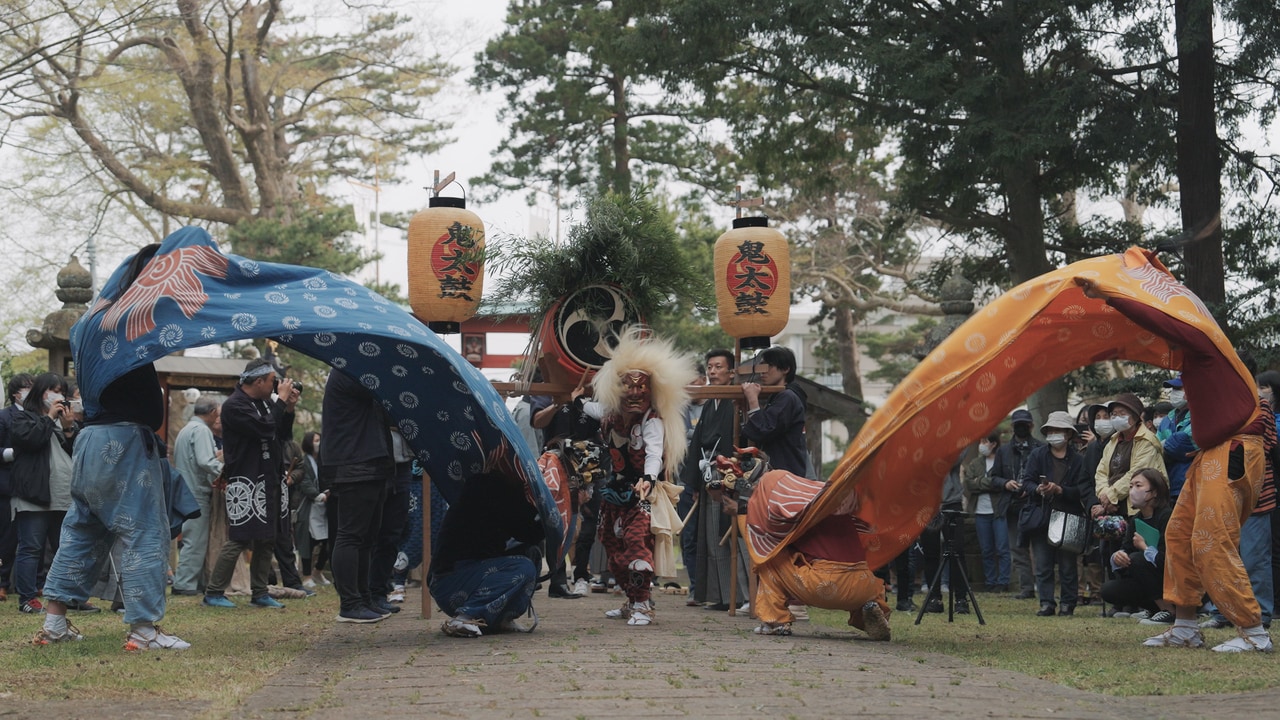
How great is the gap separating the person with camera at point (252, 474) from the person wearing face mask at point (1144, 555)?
19.9ft

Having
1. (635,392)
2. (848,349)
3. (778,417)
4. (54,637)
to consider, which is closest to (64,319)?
(54,637)

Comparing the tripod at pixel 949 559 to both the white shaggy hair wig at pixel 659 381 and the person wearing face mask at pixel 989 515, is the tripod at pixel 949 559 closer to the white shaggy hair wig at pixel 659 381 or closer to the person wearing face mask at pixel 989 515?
the white shaggy hair wig at pixel 659 381

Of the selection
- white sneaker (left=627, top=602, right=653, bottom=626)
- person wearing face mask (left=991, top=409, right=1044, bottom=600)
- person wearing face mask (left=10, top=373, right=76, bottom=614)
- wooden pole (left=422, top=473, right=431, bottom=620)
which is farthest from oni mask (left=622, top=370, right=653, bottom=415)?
person wearing face mask (left=991, top=409, right=1044, bottom=600)

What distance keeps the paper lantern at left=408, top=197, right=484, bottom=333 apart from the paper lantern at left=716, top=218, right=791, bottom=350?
1.99 metres

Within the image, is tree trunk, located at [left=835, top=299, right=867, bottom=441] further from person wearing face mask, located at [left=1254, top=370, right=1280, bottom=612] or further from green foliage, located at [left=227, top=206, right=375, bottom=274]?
person wearing face mask, located at [left=1254, top=370, right=1280, bottom=612]

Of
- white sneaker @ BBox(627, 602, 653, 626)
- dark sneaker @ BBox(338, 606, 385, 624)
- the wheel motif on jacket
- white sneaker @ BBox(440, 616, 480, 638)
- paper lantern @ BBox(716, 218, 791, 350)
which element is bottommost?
dark sneaker @ BBox(338, 606, 385, 624)

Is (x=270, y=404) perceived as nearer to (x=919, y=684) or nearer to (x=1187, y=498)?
(x=919, y=684)

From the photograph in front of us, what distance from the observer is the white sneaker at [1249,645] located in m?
7.20

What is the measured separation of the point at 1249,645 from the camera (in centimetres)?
725

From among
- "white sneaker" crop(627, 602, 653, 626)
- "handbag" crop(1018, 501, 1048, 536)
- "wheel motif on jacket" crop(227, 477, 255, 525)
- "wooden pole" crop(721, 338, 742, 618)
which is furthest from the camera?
"handbag" crop(1018, 501, 1048, 536)

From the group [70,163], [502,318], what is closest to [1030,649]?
[502,318]

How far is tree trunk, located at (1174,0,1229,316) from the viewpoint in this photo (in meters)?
13.3

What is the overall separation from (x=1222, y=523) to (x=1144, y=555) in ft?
6.33

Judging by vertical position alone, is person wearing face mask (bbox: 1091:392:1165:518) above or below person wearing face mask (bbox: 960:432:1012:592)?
above
